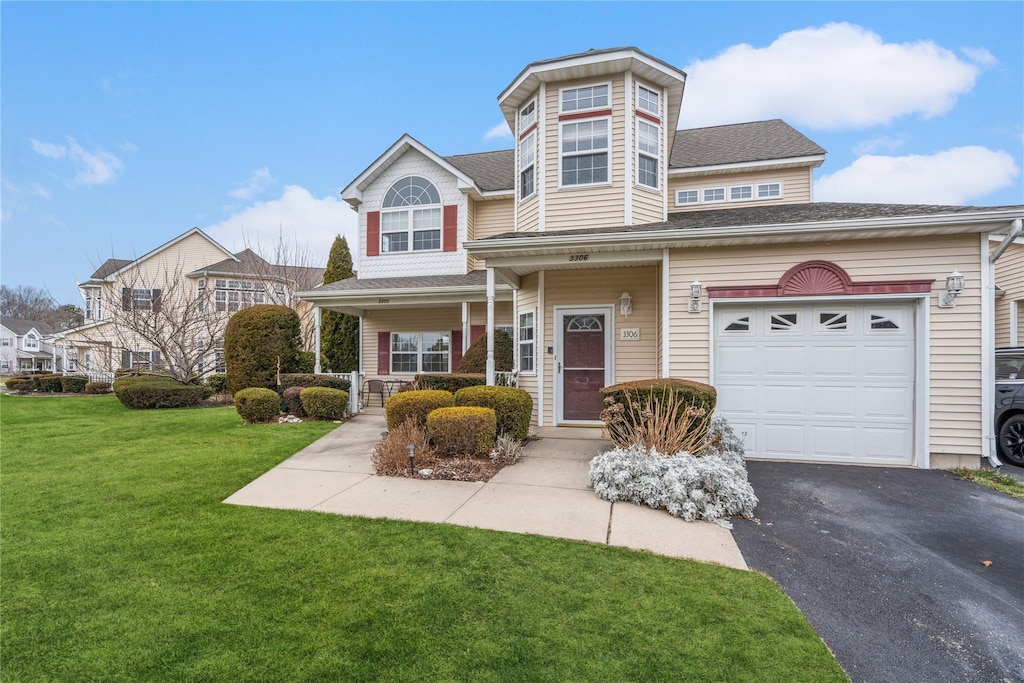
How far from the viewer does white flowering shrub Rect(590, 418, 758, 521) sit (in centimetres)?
438

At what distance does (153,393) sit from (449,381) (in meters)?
8.22

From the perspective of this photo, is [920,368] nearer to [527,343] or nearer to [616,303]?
[616,303]

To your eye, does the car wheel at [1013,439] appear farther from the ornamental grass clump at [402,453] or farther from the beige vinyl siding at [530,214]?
the ornamental grass clump at [402,453]

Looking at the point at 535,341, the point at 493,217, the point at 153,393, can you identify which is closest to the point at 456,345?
the point at 493,217

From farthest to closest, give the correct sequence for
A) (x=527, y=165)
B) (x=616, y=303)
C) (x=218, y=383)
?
(x=218, y=383) < (x=527, y=165) < (x=616, y=303)

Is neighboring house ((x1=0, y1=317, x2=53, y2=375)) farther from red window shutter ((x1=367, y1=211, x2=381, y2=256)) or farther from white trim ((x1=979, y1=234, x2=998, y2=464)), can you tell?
white trim ((x1=979, y1=234, x2=998, y2=464))

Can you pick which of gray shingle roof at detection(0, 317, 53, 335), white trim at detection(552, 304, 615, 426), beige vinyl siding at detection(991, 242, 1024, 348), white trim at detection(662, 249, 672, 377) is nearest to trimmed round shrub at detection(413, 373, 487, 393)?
white trim at detection(552, 304, 615, 426)

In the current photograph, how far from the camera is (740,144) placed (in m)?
13.2

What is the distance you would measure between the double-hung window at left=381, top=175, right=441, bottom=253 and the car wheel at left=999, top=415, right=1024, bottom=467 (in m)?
12.1

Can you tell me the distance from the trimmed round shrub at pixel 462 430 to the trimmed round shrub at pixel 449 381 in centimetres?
276

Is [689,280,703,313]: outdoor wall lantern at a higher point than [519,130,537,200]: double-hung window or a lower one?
lower

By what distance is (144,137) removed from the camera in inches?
625

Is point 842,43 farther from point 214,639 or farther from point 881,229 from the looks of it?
point 214,639

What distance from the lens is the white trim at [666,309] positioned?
7020mm
